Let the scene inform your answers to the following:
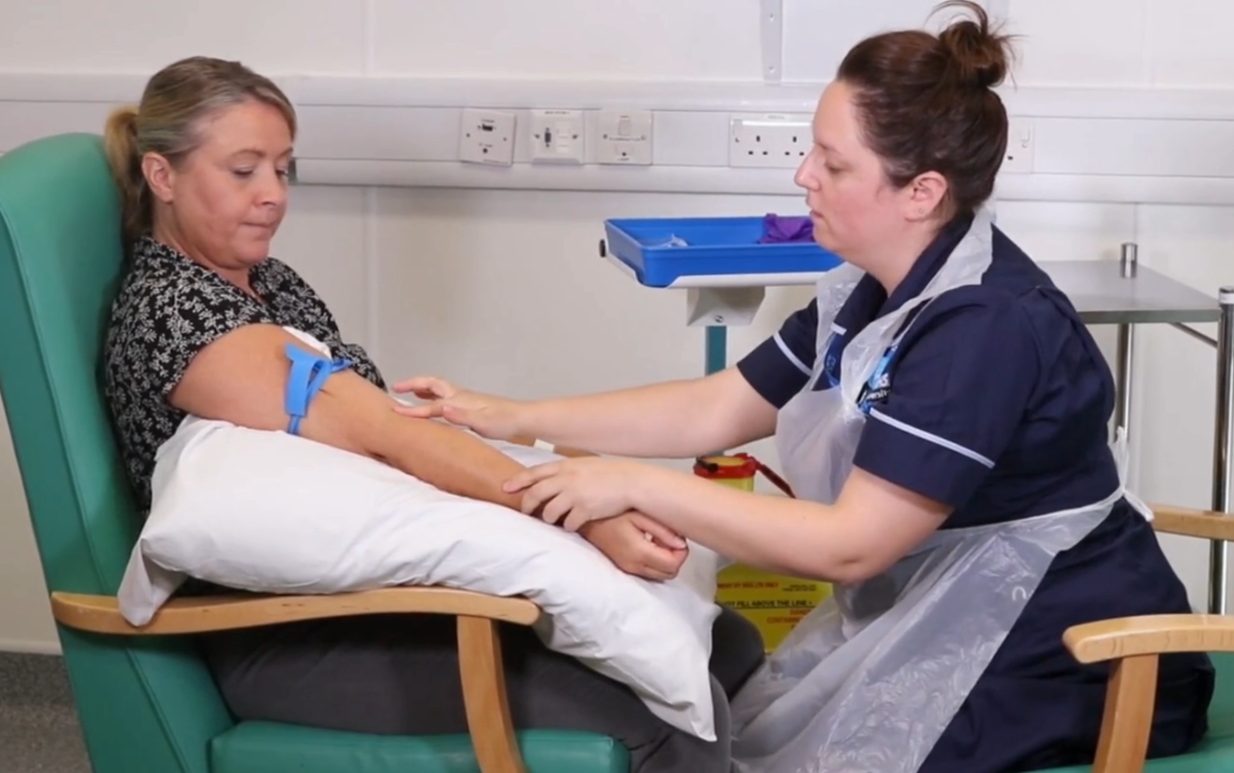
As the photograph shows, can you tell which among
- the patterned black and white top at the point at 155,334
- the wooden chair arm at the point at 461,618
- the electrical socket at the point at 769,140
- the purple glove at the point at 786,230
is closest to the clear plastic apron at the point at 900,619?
the wooden chair arm at the point at 461,618

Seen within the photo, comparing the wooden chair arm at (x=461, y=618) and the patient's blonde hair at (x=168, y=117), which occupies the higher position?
the patient's blonde hair at (x=168, y=117)

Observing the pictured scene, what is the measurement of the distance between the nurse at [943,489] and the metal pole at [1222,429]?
665 millimetres

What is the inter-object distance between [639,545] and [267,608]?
0.39m

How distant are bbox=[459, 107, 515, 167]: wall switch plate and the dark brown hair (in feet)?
3.65

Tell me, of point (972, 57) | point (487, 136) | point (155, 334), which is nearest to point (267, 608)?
point (155, 334)

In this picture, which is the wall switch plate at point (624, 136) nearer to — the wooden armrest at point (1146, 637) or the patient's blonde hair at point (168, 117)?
the patient's blonde hair at point (168, 117)

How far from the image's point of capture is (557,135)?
8.68 feet

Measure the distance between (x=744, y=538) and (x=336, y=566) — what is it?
0.41m

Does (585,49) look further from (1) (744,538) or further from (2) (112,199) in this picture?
(1) (744,538)

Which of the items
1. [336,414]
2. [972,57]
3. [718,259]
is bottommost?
[336,414]

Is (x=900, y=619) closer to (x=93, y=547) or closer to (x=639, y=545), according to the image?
(x=639, y=545)

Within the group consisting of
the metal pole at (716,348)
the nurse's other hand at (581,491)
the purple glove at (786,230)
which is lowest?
the nurse's other hand at (581,491)

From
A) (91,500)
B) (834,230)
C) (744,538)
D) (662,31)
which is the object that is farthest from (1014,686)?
(662,31)

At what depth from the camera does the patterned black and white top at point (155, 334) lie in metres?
1.73
